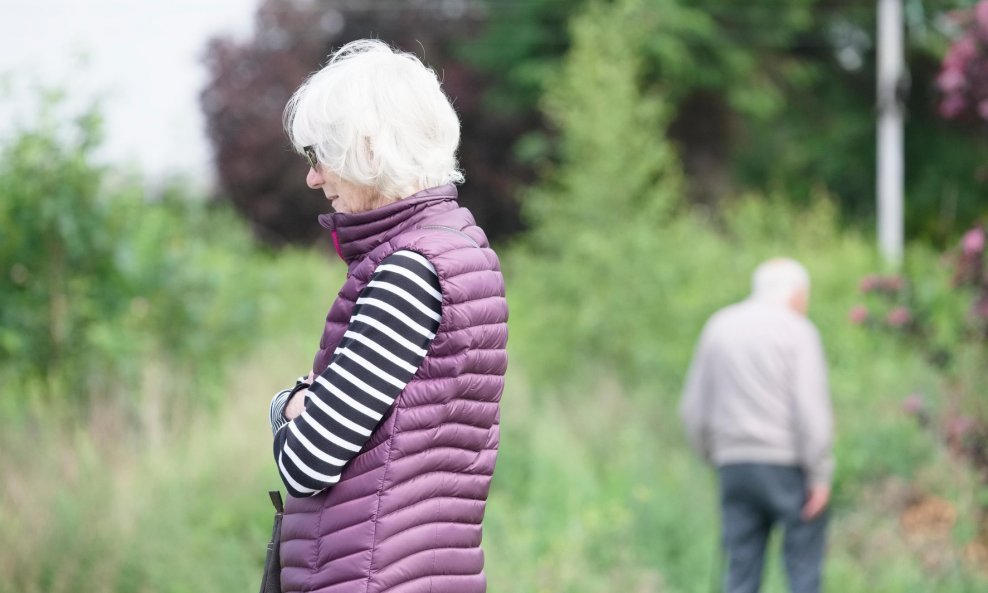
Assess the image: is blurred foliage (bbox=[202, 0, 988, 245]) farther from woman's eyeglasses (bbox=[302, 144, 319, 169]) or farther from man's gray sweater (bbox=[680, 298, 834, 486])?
woman's eyeglasses (bbox=[302, 144, 319, 169])

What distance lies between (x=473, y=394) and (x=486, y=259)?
24cm

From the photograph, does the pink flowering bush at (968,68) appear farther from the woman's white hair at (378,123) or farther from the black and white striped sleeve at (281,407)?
the black and white striped sleeve at (281,407)

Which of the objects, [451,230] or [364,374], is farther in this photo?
[451,230]

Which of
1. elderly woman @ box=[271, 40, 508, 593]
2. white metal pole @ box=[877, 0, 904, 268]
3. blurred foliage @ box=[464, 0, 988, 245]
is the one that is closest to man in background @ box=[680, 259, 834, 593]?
elderly woman @ box=[271, 40, 508, 593]

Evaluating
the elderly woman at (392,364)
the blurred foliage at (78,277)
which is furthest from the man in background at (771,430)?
the elderly woman at (392,364)

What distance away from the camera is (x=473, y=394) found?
221cm

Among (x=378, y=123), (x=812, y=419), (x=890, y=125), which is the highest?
(x=890, y=125)

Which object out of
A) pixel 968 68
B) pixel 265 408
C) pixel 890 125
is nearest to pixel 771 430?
pixel 968 68

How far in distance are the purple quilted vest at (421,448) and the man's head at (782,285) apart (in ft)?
11.6

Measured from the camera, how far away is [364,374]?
81.9 inches

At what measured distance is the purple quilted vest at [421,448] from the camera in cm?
212

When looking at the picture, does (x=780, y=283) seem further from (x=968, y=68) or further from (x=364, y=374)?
(x=364, y=374)

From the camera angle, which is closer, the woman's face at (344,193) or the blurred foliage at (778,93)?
the woman's face at (344,193)

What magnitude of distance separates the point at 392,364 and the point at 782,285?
3779mm
